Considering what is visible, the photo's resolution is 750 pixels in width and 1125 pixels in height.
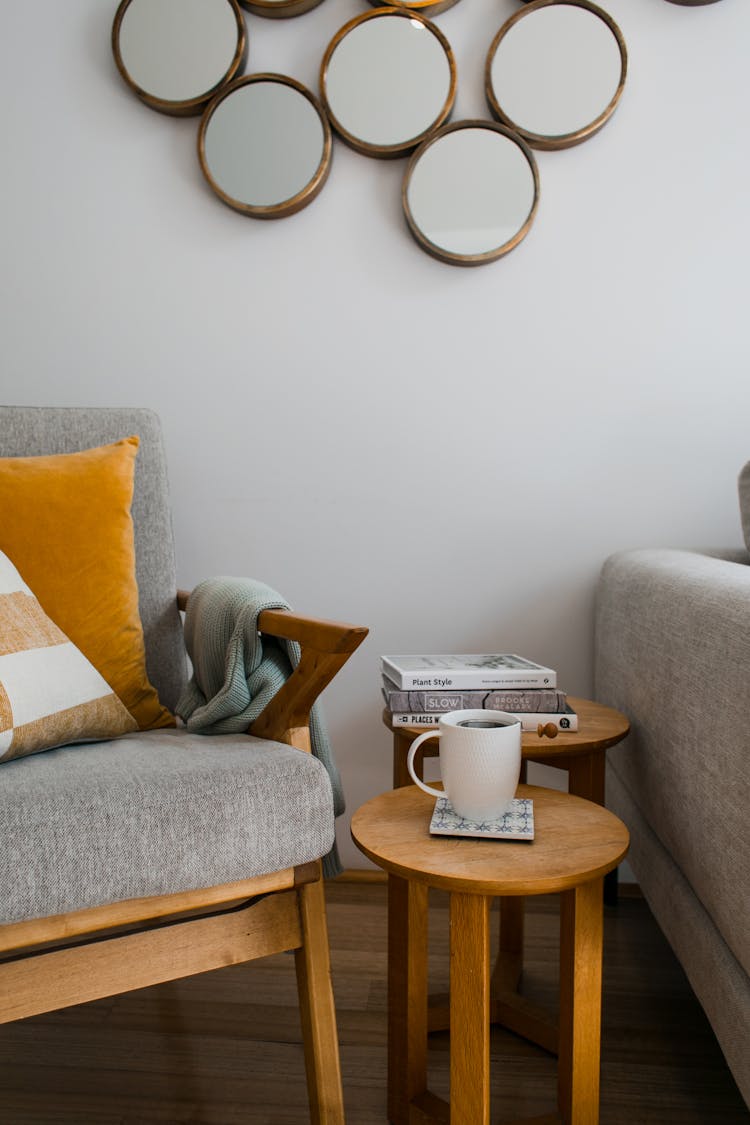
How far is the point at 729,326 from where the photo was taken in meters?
1.51

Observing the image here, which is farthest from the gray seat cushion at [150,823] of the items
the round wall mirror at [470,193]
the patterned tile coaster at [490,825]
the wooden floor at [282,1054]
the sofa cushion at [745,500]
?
the round wall mirror at [470,193]

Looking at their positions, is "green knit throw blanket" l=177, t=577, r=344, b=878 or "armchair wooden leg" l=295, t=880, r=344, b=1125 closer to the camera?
"armchair wooden leg" l=295, t=880, r=344, b=1125

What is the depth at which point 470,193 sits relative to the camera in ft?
4.91

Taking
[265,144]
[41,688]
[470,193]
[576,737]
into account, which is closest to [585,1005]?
[576,737]

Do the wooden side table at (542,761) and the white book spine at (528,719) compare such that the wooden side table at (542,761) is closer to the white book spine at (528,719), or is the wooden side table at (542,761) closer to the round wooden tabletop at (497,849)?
the white book spine at (528,719)

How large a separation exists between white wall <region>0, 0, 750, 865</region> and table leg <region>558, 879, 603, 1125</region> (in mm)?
800

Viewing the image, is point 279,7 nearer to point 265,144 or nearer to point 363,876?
point 265,144

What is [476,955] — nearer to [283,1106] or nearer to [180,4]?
[283,1106]

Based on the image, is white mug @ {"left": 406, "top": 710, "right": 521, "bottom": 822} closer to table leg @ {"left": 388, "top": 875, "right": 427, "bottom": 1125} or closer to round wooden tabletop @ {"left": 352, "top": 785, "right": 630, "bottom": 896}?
round wooden tabletop @ {"left": 352, "top": 785, "right": 630, "bottom": 896}

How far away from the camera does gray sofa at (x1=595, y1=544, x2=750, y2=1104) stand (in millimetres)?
783

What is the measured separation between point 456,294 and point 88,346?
679 mm

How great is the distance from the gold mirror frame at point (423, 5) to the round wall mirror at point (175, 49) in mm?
271

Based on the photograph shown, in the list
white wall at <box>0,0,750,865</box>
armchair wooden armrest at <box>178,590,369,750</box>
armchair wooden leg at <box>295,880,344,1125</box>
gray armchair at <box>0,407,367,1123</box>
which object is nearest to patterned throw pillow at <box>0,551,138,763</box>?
gray armchair at <box>0,407,367,1123</box>

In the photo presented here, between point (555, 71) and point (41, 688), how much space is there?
1.30 metres
